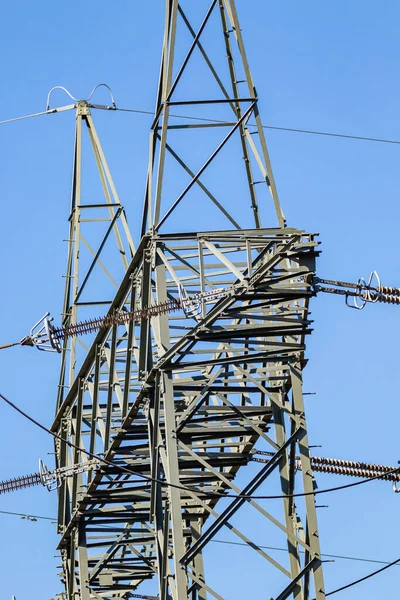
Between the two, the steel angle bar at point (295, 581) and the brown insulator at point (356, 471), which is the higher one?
the brown insulator at point (356, 471)

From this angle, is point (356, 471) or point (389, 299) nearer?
point (389, 299)

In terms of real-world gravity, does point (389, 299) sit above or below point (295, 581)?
above

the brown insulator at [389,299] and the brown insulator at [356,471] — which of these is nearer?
the brown insulator at [389,299]

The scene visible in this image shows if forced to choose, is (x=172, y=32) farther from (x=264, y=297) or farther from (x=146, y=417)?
(x=146, y=417)

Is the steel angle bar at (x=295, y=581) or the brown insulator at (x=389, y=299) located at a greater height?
the brown insulator at (x=389, y=299)

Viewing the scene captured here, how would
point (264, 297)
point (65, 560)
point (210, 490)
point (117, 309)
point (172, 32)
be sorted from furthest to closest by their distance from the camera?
point (65, 560) → point (210, 490) → point (117, 309) → point (172, 32) → point (264, 297)

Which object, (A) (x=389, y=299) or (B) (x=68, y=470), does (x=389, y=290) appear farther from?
(B) (x=68, y=470)

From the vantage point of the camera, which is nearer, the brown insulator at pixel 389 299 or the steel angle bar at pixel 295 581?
the brown insulator at pixel 389 299

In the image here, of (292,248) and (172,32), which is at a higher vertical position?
(172,32)

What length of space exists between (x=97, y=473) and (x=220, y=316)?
8.19 meters

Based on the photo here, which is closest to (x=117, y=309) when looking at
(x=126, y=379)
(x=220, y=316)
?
(x=126, y=379)

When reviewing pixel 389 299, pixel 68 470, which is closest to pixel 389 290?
pixel 389 299

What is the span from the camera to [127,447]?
31938mm

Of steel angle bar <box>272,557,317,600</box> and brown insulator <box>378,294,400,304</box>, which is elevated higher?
brown insulator <box>378,294,400,304</box>
